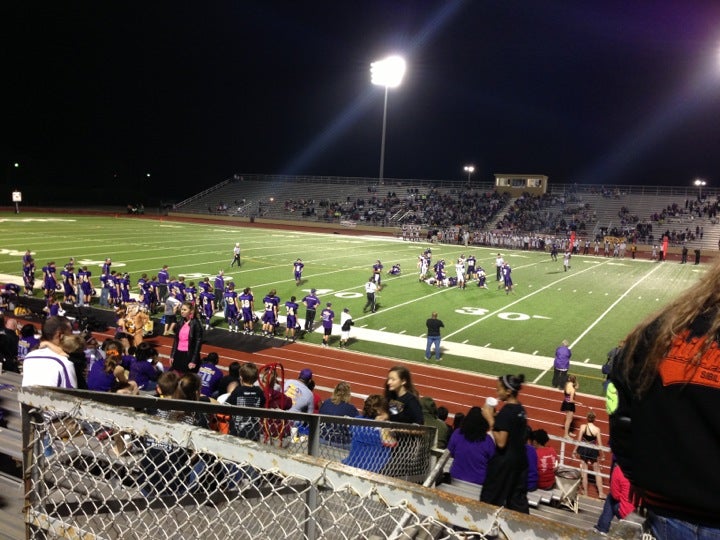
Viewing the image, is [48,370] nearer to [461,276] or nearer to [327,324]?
[327,324]

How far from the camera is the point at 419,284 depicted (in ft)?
82.6

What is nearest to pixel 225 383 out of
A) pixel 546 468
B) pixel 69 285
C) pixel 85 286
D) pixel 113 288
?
pixel 546 468

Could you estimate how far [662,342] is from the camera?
4.46 ft

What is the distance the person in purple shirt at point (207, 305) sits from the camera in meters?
16.7

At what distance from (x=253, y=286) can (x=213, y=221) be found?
4274cm

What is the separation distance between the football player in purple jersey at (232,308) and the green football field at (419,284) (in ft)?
2.95

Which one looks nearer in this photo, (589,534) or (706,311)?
(589,534)

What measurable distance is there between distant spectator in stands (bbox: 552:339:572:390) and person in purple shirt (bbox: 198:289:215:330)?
31.6 ft

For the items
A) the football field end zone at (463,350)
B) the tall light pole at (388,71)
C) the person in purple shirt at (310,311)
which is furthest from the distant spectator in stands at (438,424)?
the tall light pole at (388,71)

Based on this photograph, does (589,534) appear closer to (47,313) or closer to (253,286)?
(47,313)

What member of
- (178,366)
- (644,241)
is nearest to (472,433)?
(178,366)

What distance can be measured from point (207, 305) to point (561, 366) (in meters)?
9.98

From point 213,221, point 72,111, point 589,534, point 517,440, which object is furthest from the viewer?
point 72,111

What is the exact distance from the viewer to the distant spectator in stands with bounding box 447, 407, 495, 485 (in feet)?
14.9
